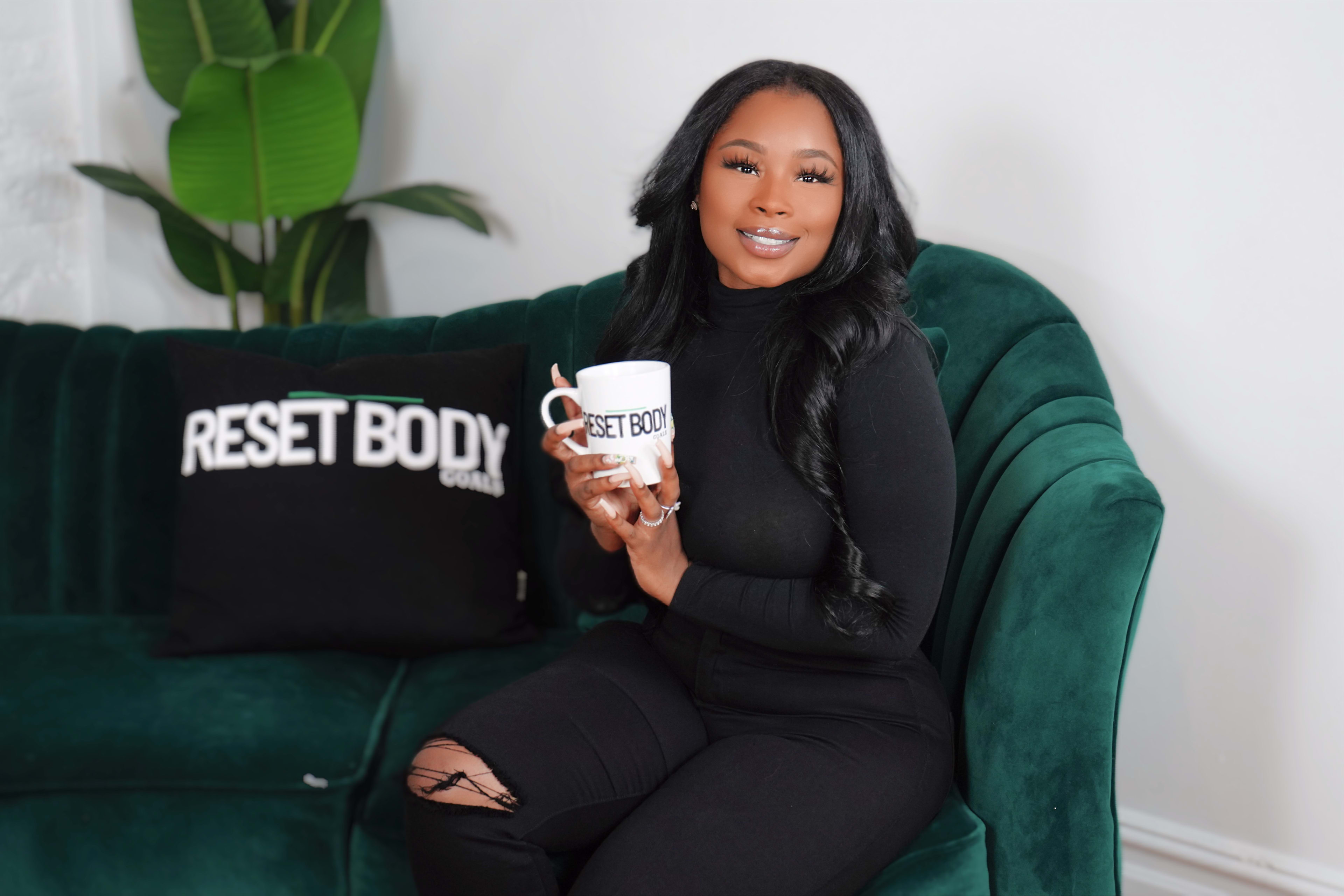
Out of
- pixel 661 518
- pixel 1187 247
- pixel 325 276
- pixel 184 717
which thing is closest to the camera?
pixel 661 518

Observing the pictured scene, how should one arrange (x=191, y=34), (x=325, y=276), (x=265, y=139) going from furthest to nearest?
(x=325, y=276)
(x=191, y=34)
(x=265, y=139)

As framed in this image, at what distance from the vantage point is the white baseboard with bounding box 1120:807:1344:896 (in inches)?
57.8

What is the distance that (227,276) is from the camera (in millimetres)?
2289

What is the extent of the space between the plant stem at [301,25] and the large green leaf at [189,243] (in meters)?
0.45

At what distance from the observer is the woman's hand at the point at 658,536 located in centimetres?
100

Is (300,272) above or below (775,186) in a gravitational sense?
below

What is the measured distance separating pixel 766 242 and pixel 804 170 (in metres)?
0.09

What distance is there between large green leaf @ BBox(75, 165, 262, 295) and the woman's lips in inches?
61.5

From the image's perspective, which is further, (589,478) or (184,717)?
(184,717)

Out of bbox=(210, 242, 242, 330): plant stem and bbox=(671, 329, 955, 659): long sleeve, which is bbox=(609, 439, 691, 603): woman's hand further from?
bbox=(210, 242, 242, 330): plant stem

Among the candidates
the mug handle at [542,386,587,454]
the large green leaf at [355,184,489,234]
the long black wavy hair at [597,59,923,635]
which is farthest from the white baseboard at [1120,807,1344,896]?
the large green leaf at [355,184,489,234]

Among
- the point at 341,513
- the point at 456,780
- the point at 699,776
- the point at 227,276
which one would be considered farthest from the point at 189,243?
the point at 699,776

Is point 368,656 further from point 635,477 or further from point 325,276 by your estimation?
point 325,276

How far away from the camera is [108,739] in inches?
51.2
